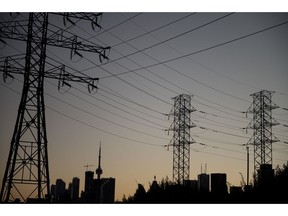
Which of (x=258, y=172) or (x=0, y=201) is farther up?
(x=258, y=172)

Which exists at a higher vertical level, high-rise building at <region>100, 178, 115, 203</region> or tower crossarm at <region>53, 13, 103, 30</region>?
tower crossarm at <region>53, 13, 103, 30</region>

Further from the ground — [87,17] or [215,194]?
[87,17]

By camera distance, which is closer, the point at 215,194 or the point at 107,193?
the point at 215,194

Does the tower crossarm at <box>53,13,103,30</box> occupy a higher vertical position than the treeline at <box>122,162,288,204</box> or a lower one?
higher
